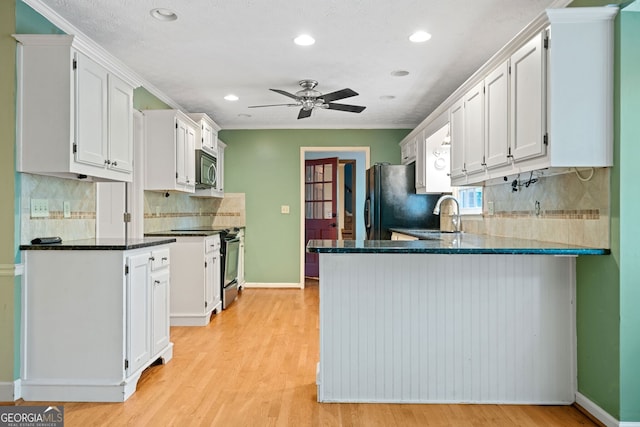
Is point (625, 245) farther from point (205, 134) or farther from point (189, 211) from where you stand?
point (189, 211)

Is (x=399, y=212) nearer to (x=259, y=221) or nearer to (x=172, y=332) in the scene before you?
(x=259, y=221)

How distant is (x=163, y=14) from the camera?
2893mm

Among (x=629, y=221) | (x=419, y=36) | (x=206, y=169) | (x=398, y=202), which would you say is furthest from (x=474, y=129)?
(x=206, y=169)

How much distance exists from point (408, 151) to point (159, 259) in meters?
3.59

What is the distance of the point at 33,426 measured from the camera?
7.55 ft

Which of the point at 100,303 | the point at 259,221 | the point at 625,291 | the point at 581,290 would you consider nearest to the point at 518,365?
the point at 581,290

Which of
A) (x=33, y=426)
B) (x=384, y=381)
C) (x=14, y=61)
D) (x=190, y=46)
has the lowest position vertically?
(x=33, y=426)

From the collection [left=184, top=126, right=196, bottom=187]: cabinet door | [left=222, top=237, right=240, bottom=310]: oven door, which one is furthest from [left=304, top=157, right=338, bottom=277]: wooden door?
[left=184, top=126, right=196, bottom=187]: cabinet door

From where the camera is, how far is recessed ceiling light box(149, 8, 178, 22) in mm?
2836

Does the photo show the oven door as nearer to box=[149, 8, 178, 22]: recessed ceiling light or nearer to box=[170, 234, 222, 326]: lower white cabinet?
box=[170, 234, 222, 326]: lower white cabinet

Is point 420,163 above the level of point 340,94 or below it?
below

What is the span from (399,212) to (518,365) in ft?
9.63

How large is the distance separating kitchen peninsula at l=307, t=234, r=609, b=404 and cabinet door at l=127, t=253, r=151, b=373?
3.67ft

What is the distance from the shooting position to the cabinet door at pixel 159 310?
9.51 ft
